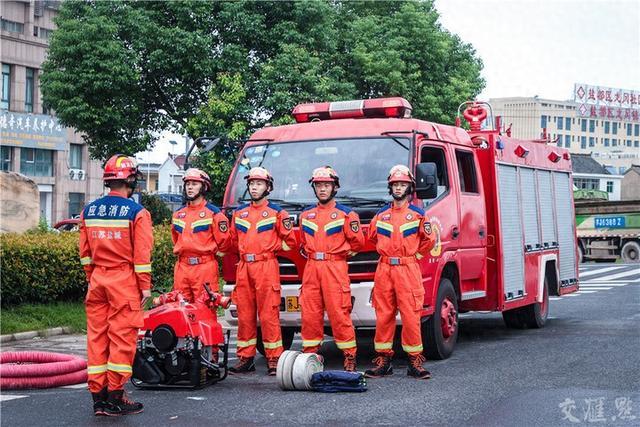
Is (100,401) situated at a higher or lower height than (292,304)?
lower

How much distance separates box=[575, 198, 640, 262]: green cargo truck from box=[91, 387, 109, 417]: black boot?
33585 mm

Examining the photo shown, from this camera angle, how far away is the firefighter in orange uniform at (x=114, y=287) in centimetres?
803

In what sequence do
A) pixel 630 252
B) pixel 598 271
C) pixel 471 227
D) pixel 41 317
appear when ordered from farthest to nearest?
pixel 630 252, pixel 598 271, pixel 41 317, pixel 471 227

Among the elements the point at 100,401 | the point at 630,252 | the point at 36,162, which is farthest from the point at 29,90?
the point at 100,401

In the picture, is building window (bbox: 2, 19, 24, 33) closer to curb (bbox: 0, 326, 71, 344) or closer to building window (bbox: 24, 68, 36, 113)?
building window (bbox: 24, 68, 36, 113)

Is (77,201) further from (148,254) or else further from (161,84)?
(148,254)

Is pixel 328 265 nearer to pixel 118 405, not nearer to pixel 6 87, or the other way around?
pixel 118 405

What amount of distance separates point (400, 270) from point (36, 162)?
47.8m

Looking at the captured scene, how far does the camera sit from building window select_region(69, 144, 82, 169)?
58.1m

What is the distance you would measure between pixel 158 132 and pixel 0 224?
10.1 meters

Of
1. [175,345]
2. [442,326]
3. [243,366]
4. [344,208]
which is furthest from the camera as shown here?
[442,326]

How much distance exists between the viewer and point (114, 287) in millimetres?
8039

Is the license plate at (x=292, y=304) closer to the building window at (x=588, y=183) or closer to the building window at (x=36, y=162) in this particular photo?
the building window at (x=36, y=162)

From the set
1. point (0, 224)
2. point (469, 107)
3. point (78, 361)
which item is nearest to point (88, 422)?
point (78, 361)
